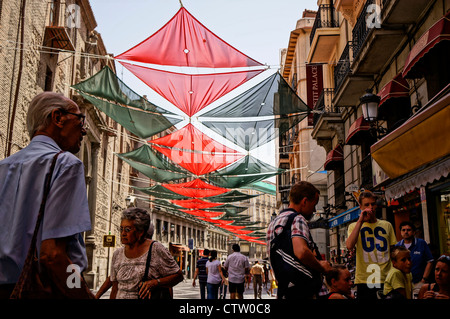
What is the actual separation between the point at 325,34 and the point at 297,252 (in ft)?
57.4

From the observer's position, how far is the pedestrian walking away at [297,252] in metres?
3.04

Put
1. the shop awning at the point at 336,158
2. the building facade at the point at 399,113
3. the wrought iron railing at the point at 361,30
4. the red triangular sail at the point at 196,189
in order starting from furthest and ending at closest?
the red triangular sail at the point at 196,189
the shop awning at the point at 336,158
the wrought iron railing at the point at 361,30
the building facade at the point at 399,113

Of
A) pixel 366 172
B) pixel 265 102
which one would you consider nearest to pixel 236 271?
pixel 265 102

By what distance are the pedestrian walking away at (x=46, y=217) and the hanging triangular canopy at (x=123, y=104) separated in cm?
1041

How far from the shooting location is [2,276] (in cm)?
175

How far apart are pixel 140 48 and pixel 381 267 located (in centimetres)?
847

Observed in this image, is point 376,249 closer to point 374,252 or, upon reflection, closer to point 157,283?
point 374,252

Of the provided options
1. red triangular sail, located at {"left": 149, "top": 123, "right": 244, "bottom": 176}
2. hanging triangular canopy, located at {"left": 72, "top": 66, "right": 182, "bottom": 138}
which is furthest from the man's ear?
red triangular sail, located at {"left": 149, "top": 123, "right": 244, "bottom": 176}

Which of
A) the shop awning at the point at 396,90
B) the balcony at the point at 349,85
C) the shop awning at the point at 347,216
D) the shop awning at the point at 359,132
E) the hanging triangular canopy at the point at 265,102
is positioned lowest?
the shop awning at the point at 347,216

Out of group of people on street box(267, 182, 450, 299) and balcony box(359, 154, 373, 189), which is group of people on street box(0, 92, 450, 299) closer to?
group of people on street box(267, 182, 450, 299)

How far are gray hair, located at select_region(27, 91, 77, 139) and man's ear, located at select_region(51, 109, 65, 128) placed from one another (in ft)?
0.05

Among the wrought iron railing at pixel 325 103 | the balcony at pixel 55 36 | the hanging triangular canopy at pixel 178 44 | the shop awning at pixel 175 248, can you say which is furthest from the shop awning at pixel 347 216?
the shop awning at pixel 175 248

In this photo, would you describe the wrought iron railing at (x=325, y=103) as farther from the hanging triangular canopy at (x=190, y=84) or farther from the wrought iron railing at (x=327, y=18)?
the hanging triangular canopy at (x=190, y=84)
